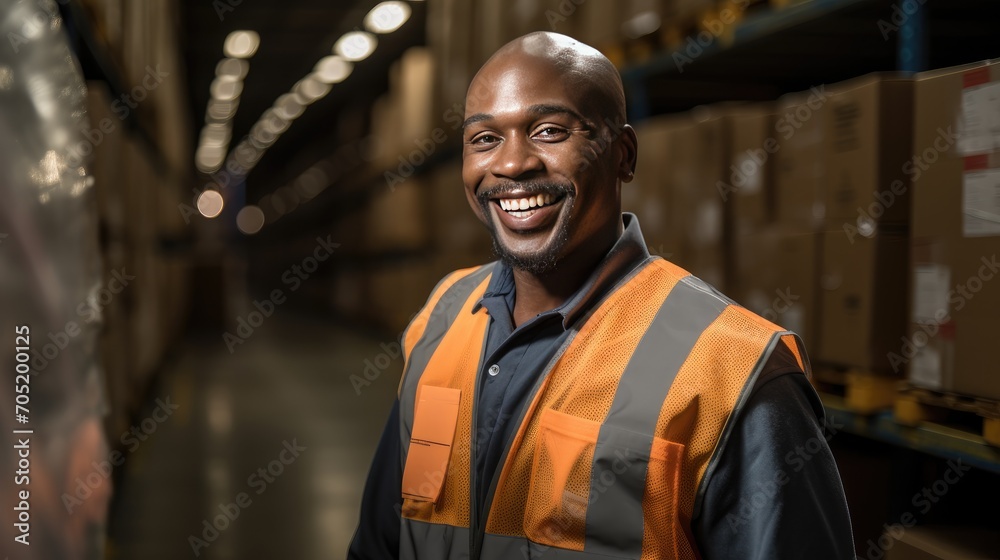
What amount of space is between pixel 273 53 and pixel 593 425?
14291 mm

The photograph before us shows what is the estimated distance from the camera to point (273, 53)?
47.8 feet

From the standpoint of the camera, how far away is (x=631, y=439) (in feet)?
4.63

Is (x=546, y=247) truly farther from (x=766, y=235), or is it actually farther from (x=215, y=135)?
(x=215, y=135)

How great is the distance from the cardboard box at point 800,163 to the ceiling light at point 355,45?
10123mm

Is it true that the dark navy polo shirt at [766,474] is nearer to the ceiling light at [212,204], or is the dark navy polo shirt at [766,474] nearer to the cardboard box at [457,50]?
the cardboard box at [457,50]

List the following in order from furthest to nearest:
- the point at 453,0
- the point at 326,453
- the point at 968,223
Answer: the point at 453,0 → the point at 326,453 → the point at 968,223

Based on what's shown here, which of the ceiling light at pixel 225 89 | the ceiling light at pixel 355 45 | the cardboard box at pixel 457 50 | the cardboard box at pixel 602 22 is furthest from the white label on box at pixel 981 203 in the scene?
the ceiling light at pixel 225 89

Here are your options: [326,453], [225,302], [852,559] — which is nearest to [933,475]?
[852,559]

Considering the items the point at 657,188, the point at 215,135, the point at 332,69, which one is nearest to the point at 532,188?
the point at 657,188

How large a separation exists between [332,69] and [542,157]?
1430 centimetres

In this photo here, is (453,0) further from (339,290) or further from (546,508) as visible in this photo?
(339,290)

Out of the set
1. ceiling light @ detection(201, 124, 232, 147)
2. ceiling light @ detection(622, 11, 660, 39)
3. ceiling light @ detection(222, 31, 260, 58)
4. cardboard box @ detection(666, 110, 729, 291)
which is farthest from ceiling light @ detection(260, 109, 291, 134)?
cardboard box @ detection(666, 110, 729, 291)

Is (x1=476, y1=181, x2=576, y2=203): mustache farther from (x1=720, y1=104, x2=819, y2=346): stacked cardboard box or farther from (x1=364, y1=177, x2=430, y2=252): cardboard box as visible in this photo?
(x1=364, y1=177, x2=430, y2=252): cardboard box

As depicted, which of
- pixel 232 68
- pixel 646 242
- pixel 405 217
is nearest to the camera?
pixel 646 242
